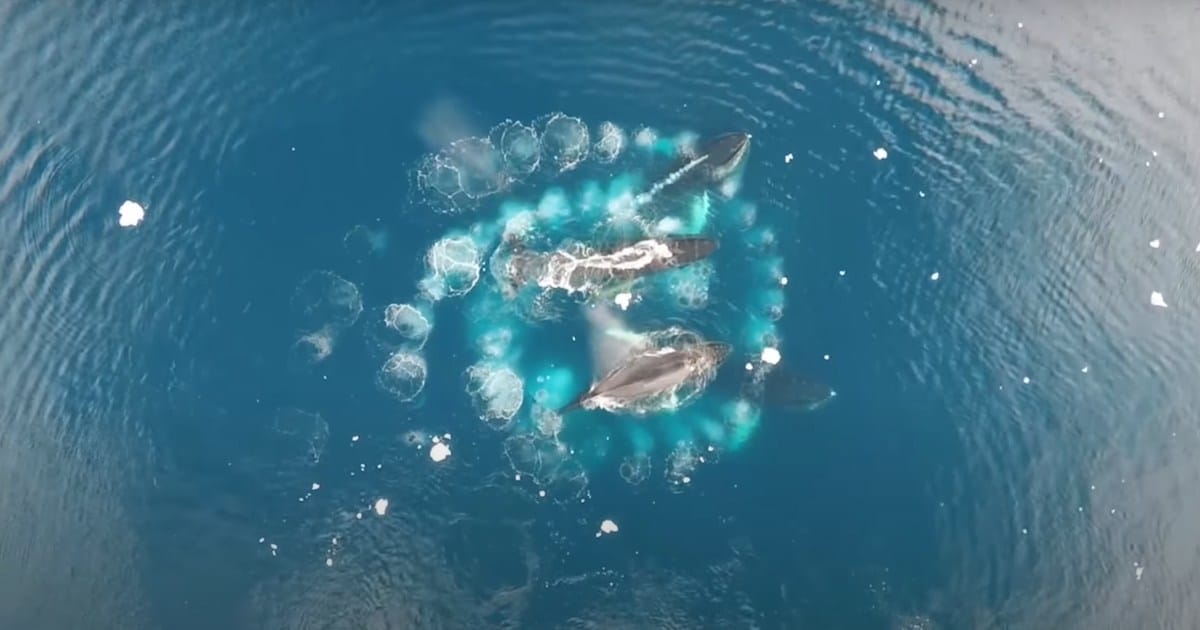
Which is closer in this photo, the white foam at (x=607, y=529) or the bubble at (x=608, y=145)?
the white foam at (x=607, y=529)

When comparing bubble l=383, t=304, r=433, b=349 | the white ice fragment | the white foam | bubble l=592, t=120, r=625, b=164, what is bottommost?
the white foam

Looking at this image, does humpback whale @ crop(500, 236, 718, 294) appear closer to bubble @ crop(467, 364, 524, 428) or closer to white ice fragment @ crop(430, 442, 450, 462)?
bubble @ crop(467, 364, 524, 428)

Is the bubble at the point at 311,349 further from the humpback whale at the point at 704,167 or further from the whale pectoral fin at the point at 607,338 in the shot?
the humpback whale at the point at 704,167

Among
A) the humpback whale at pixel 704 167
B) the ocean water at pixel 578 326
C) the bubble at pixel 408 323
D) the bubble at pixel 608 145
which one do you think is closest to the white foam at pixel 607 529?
the ocean water at pixel 578 326

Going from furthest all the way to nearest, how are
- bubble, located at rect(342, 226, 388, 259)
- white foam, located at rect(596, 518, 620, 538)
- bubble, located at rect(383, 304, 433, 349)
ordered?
1. bubble, located at rect(342, 226, 388, 259)
2. bubble, located at rect(383, 304, 433, 349)
3. white foam, located at rect(596, 518, 620, 538)

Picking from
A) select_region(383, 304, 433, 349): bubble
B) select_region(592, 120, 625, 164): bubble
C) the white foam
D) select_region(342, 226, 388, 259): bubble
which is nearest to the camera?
the white foam

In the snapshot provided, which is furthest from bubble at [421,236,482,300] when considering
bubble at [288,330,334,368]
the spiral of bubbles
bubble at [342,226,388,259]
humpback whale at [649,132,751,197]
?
humpback whale at [649,132,751,197]

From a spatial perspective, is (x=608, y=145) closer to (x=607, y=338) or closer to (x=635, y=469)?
(x=607, y=338)

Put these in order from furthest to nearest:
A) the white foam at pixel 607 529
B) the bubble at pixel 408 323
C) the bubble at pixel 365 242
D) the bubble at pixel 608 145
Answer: the bubble at pixel 608 145, the bubble at pixel 365 242, the bubble at pixel 408 323, the white foam at pixel 607 529
